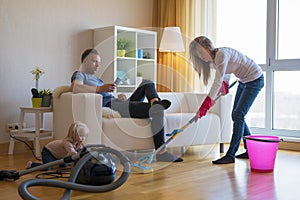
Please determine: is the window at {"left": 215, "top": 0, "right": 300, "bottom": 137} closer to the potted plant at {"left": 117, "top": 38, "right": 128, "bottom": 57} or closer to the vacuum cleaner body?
the potted plant at {"left": 117, "top": 38, "right": 128, "bottom": 57}

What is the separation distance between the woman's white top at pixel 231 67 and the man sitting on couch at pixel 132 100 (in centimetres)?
Result: 40

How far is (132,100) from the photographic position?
3.07 meters

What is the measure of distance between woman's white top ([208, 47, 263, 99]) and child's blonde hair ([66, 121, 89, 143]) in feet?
3.09

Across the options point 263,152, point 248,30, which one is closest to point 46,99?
point 263,152

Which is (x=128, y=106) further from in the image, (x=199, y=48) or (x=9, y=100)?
(x=9, y=100)

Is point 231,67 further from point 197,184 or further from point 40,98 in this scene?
point 40,98

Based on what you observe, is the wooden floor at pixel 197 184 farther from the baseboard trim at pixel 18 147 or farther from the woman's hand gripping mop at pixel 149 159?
the baseboard trim at pixel 18 147

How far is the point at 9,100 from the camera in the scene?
3525 millimetres

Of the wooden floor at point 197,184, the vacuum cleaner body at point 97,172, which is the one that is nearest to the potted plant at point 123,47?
the wooden floor at point 197,184

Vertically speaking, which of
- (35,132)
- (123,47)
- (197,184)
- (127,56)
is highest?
(123,47)

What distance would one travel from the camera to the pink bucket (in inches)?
107

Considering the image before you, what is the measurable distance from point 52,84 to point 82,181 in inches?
77.2

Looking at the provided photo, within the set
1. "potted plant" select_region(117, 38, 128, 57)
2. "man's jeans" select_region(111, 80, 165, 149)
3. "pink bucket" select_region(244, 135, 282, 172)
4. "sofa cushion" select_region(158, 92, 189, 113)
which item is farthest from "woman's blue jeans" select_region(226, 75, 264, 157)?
"potted plant" select_region(117, 38, 128, 57)

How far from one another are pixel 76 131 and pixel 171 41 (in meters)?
2.01
